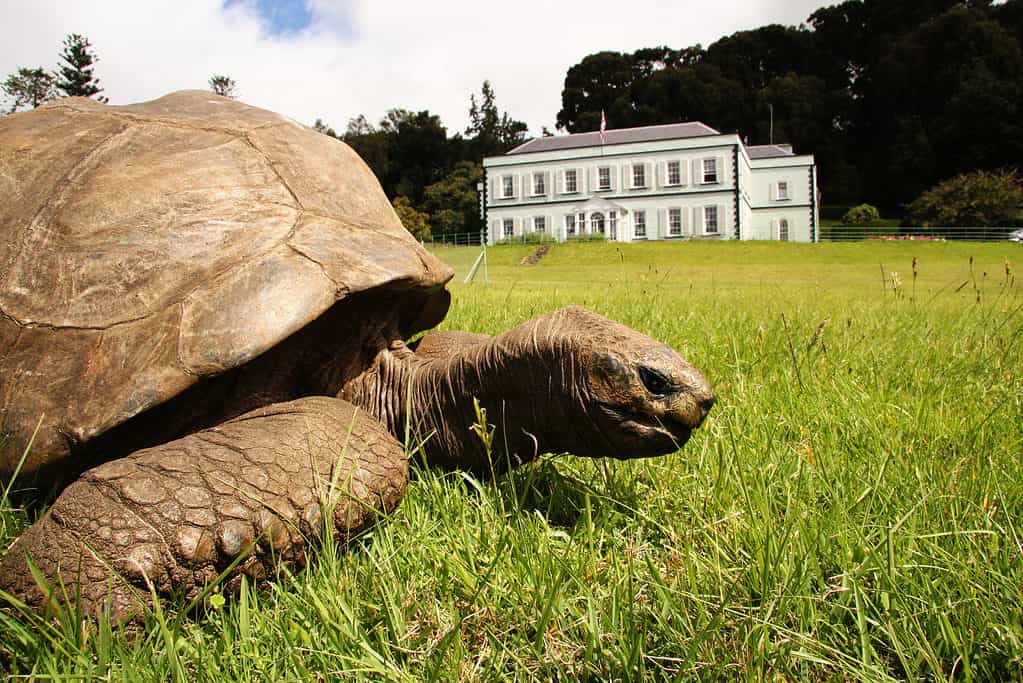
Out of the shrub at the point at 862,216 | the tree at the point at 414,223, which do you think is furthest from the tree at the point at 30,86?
the shrub at the point at 862,216

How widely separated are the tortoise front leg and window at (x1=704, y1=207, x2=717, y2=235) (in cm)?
4331

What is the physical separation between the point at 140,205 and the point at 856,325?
4172 mm

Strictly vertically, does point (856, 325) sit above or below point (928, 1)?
below

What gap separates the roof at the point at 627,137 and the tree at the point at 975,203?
13.4m

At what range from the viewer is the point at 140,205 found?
1925 millimetres

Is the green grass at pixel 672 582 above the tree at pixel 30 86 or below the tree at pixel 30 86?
below

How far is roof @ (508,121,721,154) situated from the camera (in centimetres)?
4356

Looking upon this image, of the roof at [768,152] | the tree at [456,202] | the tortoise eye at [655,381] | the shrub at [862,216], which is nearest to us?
the tortoise eye at [655,381]

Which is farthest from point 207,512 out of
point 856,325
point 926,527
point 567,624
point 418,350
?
point 856,325

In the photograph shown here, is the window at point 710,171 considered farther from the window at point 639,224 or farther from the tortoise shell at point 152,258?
the tortoise shell at point 152,258

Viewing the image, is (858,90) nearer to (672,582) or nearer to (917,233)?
(917,233)

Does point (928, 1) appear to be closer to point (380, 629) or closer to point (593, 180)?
point (593, 180)

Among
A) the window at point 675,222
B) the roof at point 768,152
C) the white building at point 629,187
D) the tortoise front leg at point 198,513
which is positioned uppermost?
the roof at point 768,152

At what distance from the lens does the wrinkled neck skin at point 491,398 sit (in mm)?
1650
